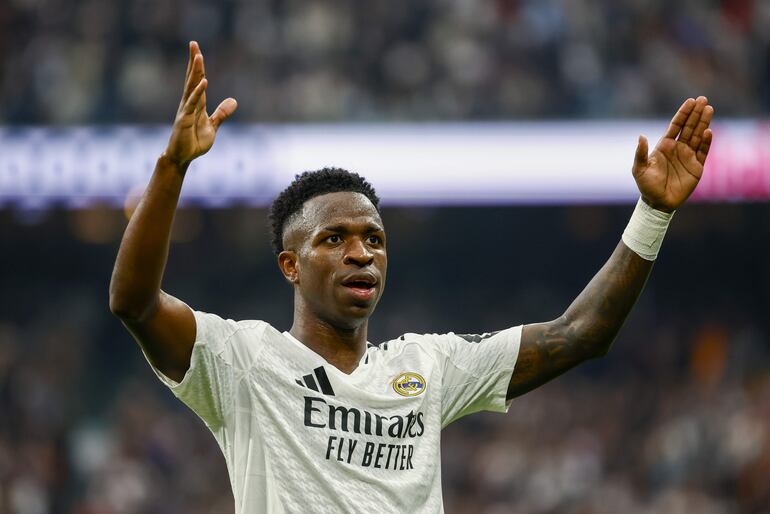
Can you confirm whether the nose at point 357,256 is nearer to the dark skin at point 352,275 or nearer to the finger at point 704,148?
the dark skin at point 352,275

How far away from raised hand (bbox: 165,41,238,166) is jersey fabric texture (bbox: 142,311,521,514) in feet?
1.64

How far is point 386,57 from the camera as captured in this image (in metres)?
12.9

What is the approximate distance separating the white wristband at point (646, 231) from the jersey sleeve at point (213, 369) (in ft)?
4.21

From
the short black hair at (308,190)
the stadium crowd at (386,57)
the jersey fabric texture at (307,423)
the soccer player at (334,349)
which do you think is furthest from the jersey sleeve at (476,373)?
the stadium crowd at (386,57)

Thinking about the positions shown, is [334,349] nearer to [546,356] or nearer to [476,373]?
[476,373]

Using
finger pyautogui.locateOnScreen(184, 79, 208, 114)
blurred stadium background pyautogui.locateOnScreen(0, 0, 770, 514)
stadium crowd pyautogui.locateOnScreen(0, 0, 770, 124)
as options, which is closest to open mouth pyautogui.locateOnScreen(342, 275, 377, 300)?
finger pyautogui.locateOnScreen(184, 79, 208, 114)

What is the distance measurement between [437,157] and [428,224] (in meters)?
2.47

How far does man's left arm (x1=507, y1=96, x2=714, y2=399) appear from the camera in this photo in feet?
12.1

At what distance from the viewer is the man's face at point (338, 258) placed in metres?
3.50

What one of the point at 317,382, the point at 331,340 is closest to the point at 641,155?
the point at 331,340

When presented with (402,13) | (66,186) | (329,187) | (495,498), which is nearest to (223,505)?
(495,498)

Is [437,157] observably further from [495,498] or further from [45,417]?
[45,417]

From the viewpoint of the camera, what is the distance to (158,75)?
12.7 m

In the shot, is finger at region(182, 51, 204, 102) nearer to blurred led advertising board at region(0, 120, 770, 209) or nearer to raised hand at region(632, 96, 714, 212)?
raised hand at region(632, 96, 714, 212)
